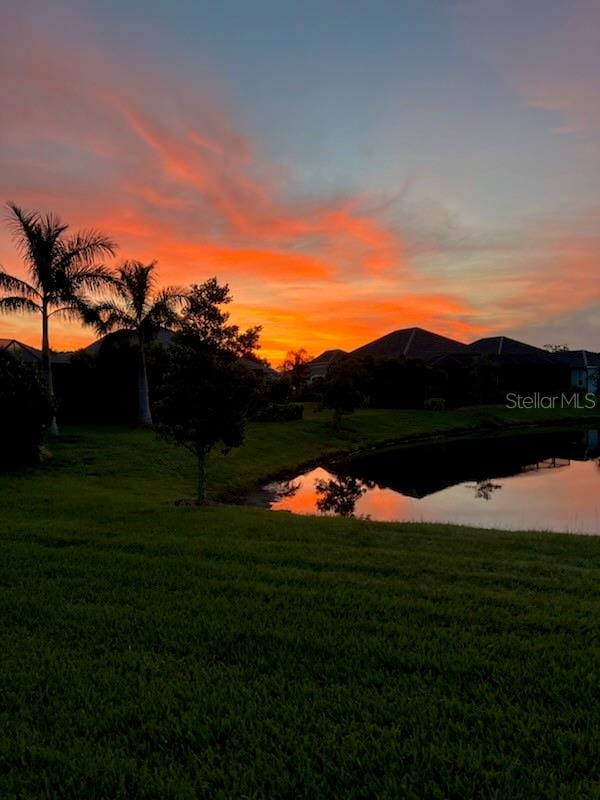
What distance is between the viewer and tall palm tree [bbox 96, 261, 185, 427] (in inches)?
1097

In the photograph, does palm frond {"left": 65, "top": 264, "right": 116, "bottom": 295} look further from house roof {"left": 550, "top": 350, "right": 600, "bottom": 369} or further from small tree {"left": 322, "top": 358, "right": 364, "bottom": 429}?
house roof {"left": 550, "top": 350, "right": 600, "bottom": 369}

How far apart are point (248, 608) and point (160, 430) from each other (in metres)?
8.53

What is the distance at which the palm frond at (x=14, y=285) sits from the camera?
22.1 meters

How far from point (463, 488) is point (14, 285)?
65.9 feet

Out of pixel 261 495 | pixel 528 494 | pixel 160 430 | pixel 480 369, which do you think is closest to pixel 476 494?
pixel 528 494

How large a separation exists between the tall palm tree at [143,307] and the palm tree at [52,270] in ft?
12.4

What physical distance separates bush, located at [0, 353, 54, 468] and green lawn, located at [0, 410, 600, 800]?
32.6ft

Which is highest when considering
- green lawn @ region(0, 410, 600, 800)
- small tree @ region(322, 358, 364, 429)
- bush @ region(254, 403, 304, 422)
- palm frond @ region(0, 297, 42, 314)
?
palm frond @ region(0, 297, 42, 314)

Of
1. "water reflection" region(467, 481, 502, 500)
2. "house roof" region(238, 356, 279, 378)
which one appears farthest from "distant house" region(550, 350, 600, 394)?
"water reflection" region(467, 481, 502, 500)

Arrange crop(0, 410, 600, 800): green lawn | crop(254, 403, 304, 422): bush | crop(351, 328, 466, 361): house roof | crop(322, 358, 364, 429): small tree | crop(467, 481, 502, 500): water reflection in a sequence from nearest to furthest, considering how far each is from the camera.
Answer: crop(0, 410, 600, 800): green lawn → crop(467, 481, 502, 500): water reflection → crop(322, 358, 364, 429): small tree → crop(254, 403, 304, 422): bush → crop(351, 328, 466, 361): house roof

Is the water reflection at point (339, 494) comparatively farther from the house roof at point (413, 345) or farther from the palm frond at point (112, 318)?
the house roof at point (413, 345)

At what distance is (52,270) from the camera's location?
22.7 m

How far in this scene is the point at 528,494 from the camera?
17938 mm

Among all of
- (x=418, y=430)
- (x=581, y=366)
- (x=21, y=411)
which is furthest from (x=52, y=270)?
(x=581, y=366)
